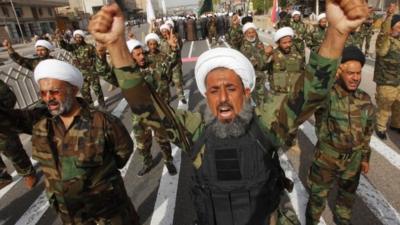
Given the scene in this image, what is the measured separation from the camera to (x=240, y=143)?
174 centimetres

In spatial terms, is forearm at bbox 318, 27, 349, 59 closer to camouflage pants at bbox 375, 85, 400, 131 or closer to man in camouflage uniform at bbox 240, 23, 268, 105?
camouflage pants at bbox 375, 85, 400, 131

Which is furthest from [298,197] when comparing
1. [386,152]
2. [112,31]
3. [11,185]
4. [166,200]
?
[11,185]

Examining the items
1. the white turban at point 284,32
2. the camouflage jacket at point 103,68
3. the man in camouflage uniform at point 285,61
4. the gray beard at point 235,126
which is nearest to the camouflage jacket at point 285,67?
the man in camouflage uniform at point 285,61

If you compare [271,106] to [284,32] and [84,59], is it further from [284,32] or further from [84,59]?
[84,59]

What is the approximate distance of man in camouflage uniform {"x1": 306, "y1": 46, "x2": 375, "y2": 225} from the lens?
2838 mm

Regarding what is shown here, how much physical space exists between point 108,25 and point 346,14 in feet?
3.71

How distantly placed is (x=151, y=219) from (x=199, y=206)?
2.18 meters

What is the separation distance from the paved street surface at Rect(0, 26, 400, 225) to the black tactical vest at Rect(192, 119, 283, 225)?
211 cm

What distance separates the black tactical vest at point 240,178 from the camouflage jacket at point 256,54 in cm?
461

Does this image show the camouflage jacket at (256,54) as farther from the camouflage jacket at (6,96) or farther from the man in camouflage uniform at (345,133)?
the camouflage jacket at (6,96)

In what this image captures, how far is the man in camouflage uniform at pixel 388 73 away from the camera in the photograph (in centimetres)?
506

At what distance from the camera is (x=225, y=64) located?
6.08ft

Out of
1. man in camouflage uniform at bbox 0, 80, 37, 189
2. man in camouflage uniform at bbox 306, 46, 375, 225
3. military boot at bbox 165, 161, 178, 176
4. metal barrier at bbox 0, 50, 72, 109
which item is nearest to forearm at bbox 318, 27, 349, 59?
man in camouflage uniform at bbox 306, 46, 375, 225

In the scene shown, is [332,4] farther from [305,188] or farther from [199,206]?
[305,188]
